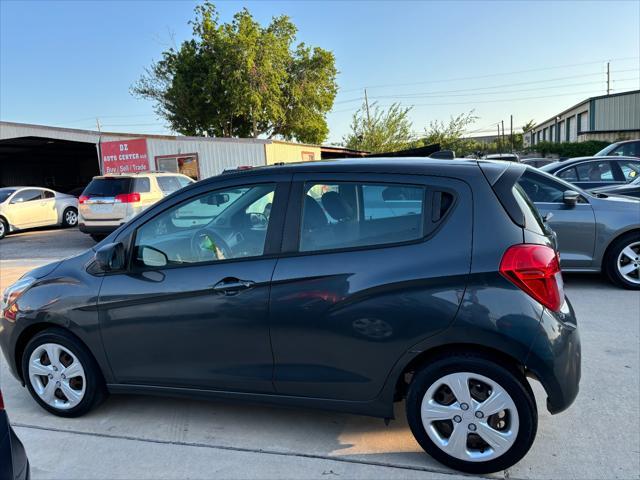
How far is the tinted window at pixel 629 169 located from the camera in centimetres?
884

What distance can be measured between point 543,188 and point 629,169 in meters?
4.14

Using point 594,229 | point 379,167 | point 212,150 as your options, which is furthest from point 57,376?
point 212,150

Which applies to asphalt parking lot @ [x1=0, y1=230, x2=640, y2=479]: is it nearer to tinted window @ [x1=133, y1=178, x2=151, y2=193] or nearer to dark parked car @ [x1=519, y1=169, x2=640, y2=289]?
dark parked car @ [x1=519, y1=169, x2=640, y2=289]

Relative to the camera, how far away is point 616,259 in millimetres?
5961

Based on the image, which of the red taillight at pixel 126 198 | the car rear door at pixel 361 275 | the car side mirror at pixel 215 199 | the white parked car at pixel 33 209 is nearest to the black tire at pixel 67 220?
the white parked car at pixel 33 209

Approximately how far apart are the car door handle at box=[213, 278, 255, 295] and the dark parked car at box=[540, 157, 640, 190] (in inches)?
285

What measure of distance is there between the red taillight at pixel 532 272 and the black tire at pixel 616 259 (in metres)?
4.23

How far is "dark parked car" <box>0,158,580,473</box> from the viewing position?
8.13 ft

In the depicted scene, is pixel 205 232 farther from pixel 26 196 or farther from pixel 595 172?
pixel 26 196

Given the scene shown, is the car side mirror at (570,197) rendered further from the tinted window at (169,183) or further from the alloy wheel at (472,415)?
the tinted window at (169,183)

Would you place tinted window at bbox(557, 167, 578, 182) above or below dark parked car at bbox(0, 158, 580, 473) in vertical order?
above

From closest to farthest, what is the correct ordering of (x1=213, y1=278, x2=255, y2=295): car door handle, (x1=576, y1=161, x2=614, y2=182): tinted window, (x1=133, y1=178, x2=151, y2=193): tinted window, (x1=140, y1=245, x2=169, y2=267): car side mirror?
(x1=213, y1=278, x2=255, y2=295): car door handle
(x1=140, y1=245, x2=169, y2=267): car side mirror
(x1=576, y1=161, x2=614, y2=182): tinted window
(x1=133, y1=178, x2=151, y2=193): tinted window

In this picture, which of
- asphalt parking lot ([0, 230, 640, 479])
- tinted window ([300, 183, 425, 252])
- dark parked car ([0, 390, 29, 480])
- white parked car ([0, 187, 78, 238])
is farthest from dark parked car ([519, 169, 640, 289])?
white parked car ([0, 187, 78, 238])

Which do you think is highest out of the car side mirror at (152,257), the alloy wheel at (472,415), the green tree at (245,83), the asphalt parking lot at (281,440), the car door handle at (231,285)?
the green tree at (245,83)
